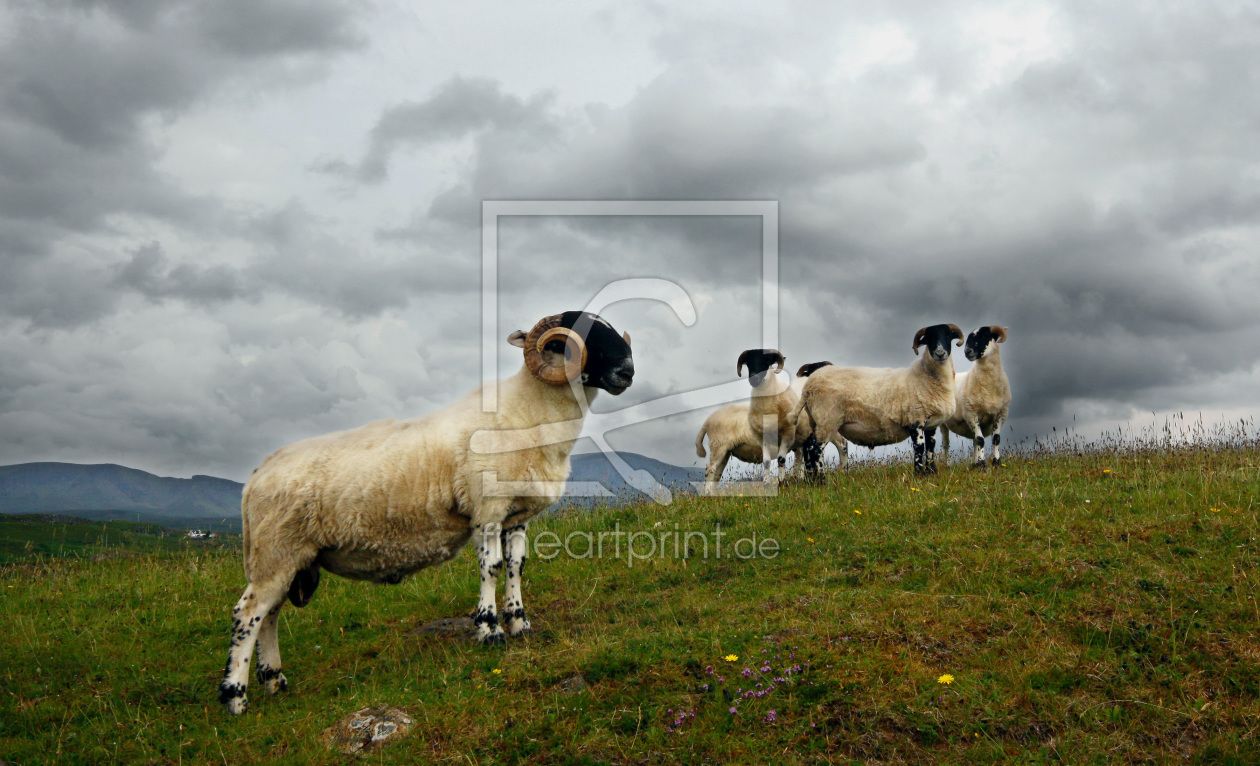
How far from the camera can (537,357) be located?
8.89 m

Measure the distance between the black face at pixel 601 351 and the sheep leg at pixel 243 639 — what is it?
12.8ft

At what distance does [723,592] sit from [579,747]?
3.85m

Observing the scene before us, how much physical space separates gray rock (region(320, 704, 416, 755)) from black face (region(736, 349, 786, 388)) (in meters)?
12.4

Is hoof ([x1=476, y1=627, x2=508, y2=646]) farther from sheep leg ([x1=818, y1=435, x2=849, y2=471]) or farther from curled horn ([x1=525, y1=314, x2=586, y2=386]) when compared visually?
sheep leg ([x1=818, y1=435, x2=849, y2=471])

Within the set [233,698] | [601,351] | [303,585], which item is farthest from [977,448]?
[233,698]

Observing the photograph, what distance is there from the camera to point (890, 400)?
57.3 feet

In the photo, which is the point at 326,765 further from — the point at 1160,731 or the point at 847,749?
the point at 1160,731

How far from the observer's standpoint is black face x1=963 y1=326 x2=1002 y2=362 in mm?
17906

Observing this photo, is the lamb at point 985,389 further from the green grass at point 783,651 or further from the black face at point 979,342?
the green grass at point 783,651

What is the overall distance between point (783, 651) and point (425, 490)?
399cm

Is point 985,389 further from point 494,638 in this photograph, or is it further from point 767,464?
point 494,638

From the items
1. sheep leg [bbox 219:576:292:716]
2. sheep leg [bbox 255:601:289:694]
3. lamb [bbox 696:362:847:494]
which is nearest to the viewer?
sheep leg [bbox 219:576:292:716]

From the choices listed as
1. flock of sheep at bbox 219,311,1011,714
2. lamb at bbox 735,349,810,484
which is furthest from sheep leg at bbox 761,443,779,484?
flock of sheep at bbox 219,311,1011,714

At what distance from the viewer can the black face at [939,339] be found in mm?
16969
